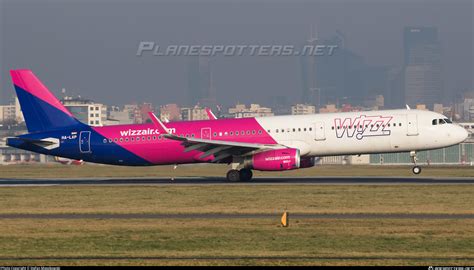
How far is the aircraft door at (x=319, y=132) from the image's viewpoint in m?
57.7

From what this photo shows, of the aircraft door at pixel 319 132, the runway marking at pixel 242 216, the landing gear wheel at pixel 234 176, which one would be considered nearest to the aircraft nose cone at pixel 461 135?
the aircraft door at pixel 319 132

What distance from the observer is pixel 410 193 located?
4691 cm

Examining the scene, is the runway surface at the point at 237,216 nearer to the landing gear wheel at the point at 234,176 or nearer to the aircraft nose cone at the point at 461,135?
the landing gear wheel at the point at 234,176

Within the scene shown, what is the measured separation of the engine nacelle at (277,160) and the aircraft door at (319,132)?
206 cm

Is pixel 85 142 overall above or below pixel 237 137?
below

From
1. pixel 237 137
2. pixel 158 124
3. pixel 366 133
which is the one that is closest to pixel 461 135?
pixel 366 133

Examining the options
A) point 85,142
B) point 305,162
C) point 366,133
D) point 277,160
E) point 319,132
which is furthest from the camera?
point 85,142

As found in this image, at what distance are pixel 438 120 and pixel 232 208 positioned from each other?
22118mm

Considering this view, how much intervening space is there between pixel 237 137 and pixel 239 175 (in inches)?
98.5

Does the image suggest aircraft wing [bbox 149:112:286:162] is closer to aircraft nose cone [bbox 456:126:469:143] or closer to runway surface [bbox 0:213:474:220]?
aircraft nose cone [bbox 456:126:469:143]

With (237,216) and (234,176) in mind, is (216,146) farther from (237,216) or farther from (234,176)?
(237,216)

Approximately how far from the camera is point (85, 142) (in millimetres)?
61219

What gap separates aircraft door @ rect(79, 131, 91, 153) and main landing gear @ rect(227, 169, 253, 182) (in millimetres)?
9991

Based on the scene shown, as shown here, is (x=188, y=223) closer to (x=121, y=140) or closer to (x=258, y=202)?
(x=258, y=202)
